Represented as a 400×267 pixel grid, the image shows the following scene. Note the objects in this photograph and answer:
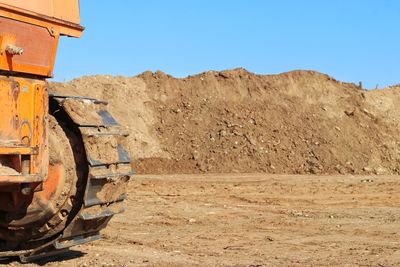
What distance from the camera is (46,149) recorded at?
7742 mm

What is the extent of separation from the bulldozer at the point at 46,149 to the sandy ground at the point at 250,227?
2.03 ft

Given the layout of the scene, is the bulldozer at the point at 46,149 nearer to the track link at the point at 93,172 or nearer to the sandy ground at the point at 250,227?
the track link at the point at 93,172

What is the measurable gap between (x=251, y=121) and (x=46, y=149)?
82.1 feet

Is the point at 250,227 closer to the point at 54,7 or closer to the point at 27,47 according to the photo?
the point at 54,7

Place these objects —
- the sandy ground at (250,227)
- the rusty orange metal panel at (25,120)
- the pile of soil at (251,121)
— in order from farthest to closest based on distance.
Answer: the pile of soil at (251,121) → the sandy ground at (250,227) → the rusty orange metal panel at (25,120)

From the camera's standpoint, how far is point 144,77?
37.1m

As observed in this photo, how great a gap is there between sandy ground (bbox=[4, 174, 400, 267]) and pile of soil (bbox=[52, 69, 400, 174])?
286 inches

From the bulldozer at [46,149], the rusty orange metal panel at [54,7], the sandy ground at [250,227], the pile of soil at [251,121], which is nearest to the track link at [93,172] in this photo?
the bulldozer at [46,149]

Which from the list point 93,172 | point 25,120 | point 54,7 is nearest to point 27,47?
point 54,7

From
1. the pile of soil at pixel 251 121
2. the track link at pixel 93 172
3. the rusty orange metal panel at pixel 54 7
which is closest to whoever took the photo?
the rusty orange metal panel at pixel 54 7

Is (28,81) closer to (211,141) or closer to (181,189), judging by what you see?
(181,189)

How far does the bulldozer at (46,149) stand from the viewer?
7438 mm

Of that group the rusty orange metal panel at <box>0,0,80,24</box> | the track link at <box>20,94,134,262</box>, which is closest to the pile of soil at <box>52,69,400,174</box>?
the track link at <box>20,94,134,262</box>

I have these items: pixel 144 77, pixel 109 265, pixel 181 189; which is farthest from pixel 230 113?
pixel 109 265
